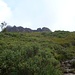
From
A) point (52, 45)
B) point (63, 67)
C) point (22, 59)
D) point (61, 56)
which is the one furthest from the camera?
point (52, 45)

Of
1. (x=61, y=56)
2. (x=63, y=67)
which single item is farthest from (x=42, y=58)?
(x=61, y=56)

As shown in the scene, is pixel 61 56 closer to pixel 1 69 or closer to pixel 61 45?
pixel 61 45

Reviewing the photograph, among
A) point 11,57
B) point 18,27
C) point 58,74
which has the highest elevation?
point 18,27

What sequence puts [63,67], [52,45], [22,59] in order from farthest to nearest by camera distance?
1. [52,45]
2. [63,67]
3. [22,59]

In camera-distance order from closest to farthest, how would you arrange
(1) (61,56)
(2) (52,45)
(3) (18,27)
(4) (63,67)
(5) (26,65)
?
(5) (26,65), (4) (63,67), (1) (61,56), (2) (52,45), (3) (18,27)

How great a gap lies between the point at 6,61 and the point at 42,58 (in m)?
3.61

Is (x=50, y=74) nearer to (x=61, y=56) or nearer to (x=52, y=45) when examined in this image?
(x=61, y=56)

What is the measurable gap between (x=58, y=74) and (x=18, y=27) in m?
91.6

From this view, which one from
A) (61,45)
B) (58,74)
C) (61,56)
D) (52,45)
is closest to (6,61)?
(58,74)

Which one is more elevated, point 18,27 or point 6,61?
point 18,27

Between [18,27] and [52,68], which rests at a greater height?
[18,27]

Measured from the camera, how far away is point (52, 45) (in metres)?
48.6

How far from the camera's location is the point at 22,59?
29.4 m

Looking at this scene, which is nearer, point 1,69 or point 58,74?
point 58,74
